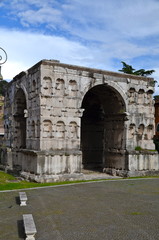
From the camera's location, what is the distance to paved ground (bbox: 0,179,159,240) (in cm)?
737

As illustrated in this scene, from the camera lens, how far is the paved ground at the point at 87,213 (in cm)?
737

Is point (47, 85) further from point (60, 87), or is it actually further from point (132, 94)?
point (132, 94)

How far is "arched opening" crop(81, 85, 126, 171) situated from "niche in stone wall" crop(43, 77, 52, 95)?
157 inches

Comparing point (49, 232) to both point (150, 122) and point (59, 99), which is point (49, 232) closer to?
point (59, 99)

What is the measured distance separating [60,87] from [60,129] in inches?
94.0

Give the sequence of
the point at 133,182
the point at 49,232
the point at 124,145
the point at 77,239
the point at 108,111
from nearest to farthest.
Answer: the point at 77,239, the point at 49,232, the point at 133,182, the point at 124,145, the point at 108,111

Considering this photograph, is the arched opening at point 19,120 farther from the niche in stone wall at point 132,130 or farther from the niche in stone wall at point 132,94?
the niche in stone wall at point 132,130

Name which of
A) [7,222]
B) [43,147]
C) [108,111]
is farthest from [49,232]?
[108,111]

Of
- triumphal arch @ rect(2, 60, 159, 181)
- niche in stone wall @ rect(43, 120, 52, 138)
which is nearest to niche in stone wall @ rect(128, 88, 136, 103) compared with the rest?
triumphal arch @ rect(2, 60, 159, 181)

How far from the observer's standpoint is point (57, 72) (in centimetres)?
1650

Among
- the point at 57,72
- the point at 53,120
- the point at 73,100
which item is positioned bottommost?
the point at 53,120

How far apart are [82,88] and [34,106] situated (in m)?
2.99

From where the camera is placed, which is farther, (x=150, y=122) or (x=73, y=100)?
(x=150, y=122)

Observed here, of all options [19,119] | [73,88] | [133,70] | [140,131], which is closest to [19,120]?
[19,119]
